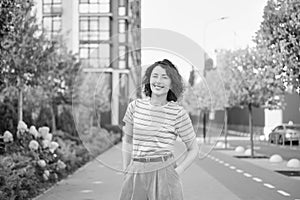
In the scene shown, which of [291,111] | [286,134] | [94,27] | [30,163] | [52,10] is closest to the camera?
[30,163]

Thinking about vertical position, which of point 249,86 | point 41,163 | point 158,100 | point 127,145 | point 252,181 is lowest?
point 252,181

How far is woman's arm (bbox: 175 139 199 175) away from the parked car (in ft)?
112

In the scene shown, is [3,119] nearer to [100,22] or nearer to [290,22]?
[290,22]

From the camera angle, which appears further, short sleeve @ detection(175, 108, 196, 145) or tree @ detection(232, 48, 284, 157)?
tree @ detection(232, 48, 284, 157)

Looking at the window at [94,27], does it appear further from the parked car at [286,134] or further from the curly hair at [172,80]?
the curly hair at [172,80]

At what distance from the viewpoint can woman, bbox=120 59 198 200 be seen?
16.6ft

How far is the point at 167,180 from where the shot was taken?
5.09 m

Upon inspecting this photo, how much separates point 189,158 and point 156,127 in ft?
1.37

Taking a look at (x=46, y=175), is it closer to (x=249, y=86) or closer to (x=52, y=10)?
(x=249, y=86)

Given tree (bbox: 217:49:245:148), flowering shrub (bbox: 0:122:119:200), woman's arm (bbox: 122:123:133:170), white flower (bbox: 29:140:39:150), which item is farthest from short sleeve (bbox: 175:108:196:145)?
tree (bbox: 217:49:245:148)

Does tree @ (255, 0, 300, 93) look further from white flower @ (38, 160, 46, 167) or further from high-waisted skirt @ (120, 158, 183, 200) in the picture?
high-waisted skirt @ (120, 158, 183, 200)

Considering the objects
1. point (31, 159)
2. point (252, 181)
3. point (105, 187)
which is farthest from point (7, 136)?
point (252, 181)

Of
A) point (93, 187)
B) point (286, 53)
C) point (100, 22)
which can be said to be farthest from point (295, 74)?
point (100, 22)

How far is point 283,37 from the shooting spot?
15.2 m
